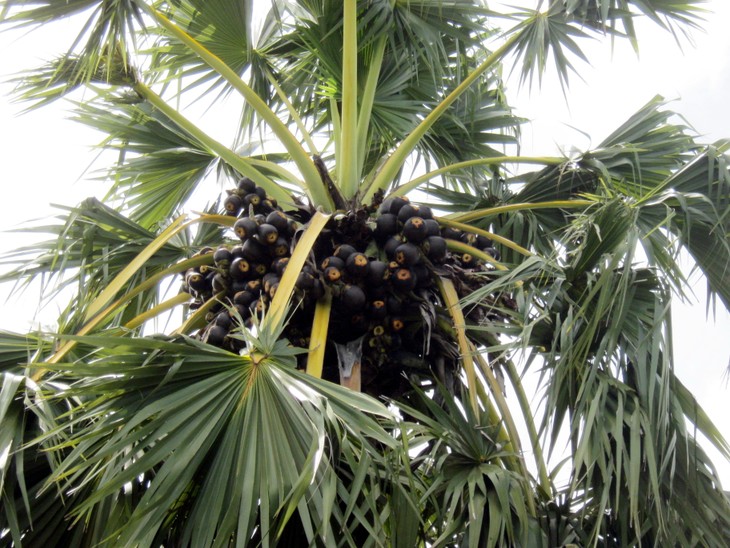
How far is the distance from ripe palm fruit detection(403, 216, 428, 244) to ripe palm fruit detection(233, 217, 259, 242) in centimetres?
72

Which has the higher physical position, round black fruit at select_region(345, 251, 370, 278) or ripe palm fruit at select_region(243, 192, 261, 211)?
ripe palm fruit at select_region(243, 192, 261, 211)

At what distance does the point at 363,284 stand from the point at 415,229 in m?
0.37

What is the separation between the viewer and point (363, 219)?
14.3ft

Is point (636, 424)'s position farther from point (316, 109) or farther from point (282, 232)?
point (316, 109)

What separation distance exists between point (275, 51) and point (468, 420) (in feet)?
11.7

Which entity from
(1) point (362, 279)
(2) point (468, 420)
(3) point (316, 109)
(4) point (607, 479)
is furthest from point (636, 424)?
(3) point (316, 109)

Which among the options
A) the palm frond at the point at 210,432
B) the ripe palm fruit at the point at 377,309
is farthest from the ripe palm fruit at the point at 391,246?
the palm frond at the point at 210,432

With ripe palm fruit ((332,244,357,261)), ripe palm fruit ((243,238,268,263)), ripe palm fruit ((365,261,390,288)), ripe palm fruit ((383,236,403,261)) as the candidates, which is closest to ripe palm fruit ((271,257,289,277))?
ripe palm fruit ((243,238,268,263))

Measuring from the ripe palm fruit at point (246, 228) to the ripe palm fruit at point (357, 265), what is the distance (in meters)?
0.47

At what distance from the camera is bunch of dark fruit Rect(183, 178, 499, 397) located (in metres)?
4.09

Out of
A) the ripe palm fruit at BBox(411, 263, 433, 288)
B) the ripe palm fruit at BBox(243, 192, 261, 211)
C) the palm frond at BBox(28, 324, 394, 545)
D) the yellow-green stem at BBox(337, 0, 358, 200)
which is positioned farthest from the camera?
the yellow-green stem at BBox(337, 0, 358, 200)

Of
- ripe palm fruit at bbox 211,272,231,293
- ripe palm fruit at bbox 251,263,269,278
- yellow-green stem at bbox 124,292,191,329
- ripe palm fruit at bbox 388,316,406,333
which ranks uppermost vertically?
ripe palm fruit at bbox 251,263,269,278

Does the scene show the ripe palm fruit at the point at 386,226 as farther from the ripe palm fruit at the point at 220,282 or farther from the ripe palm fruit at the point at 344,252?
the ripe palm fruit at the point at 220,282

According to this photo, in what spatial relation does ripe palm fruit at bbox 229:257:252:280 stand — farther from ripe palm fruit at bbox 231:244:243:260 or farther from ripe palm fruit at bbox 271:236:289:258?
ripe palm fruit at bbox 271:236:289:258
